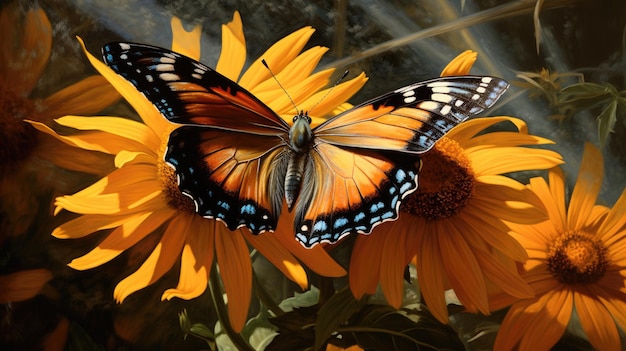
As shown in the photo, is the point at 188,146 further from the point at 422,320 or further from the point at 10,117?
the point at 422,320

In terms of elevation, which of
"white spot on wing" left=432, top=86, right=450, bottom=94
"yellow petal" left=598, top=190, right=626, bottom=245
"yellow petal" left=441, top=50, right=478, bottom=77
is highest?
"yellow petal" left=441, top=50, right=478, bottom=77

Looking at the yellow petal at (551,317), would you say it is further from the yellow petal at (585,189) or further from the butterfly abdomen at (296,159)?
the butterfly abdomen at (296,159)

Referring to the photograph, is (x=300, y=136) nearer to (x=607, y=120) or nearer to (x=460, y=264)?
(x=460, y=264)

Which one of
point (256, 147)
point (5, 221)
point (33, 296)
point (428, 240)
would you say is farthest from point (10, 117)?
point (428, 240)

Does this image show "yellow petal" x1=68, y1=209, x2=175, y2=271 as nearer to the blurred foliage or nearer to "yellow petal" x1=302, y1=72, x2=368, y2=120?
"yellow petal" x1=302, y1=72, x2=368, y2=120

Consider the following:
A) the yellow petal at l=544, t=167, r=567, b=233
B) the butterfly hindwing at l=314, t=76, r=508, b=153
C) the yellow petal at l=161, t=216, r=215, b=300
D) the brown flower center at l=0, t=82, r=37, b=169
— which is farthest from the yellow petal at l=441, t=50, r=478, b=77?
the brown flower center at l=0, t=82, r=37, b=169

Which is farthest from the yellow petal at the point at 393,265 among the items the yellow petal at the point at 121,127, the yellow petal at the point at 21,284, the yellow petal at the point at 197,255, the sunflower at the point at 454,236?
the yellow petal at the point at 21,284
